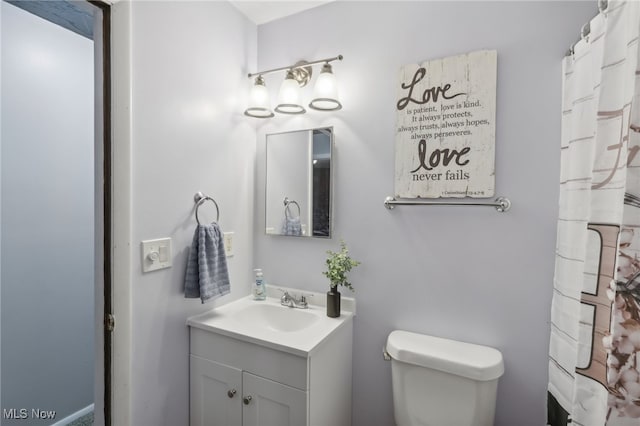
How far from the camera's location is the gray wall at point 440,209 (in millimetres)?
1240

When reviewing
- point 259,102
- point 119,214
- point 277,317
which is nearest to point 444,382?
point 277,317

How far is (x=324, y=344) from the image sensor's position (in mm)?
1312

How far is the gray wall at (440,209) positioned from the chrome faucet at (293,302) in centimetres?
8

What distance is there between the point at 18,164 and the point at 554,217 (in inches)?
98.7

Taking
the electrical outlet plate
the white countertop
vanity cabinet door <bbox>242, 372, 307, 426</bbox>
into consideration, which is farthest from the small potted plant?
the electrical outlet plate

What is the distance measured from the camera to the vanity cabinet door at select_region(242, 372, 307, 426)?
1.22 metres

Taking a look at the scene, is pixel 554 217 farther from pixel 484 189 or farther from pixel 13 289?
pixel 13 289

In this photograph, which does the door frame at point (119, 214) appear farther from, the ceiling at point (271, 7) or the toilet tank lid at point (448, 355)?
the toilet tank lid at point (448, 355)

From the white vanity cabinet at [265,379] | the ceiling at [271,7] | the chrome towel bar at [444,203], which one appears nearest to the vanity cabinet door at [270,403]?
the white vanity cabinet at [265,379]

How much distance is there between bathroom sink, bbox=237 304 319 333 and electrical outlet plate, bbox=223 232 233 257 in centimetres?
29

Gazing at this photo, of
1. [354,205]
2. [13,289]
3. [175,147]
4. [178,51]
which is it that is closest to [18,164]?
[13,289]

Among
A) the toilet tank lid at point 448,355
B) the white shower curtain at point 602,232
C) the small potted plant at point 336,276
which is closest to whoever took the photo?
the white shower curtain at point 602,232

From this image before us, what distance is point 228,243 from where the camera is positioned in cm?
166

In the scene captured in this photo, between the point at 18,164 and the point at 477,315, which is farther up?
the point at 18,164
